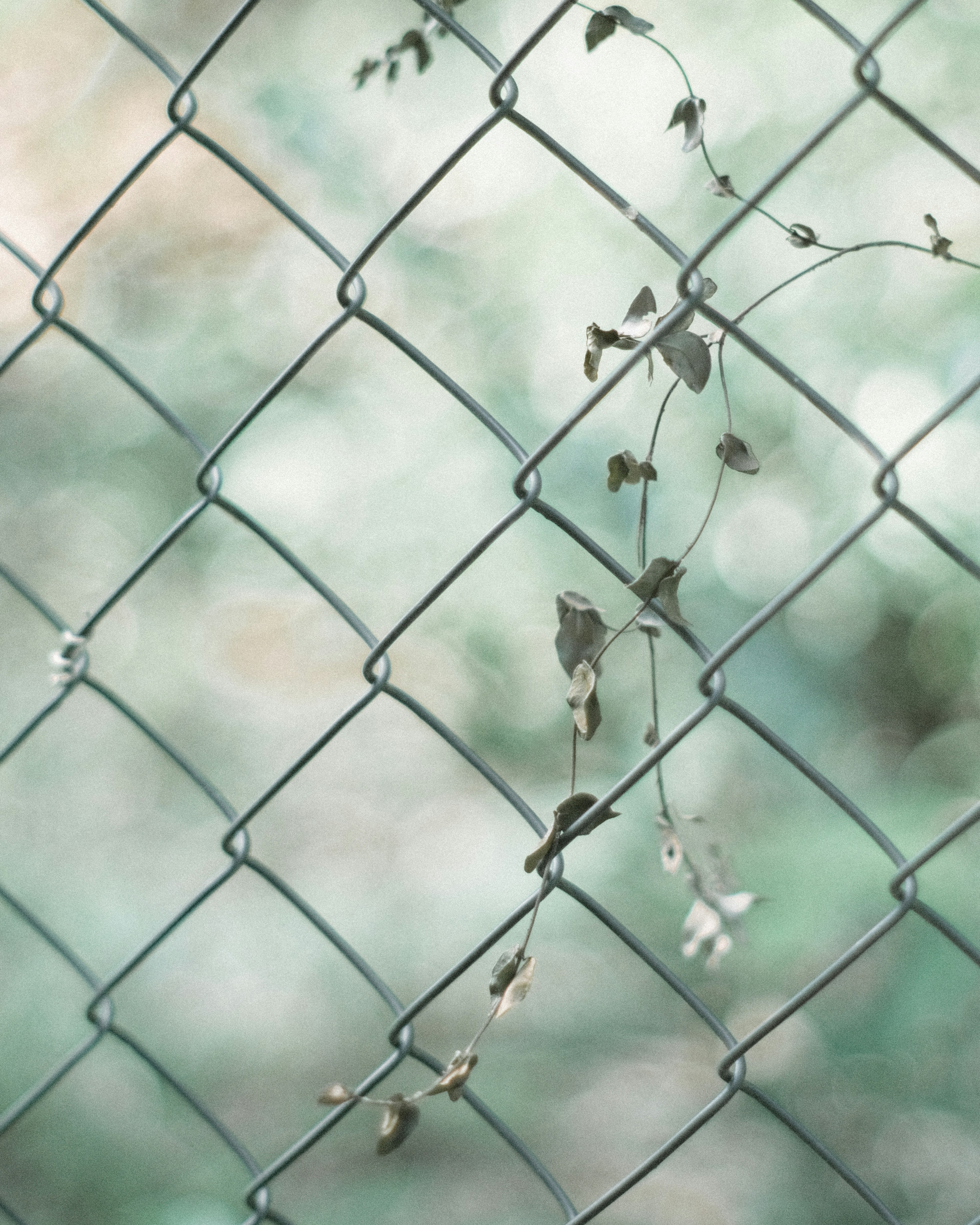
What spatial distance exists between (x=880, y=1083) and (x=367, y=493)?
1347 millimetres

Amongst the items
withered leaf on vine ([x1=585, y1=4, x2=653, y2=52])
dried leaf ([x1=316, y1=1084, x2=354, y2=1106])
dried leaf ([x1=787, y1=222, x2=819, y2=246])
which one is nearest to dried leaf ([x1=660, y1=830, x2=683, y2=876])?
dried leaf ([x1=316, y1=1084, x2=354, y2=1106])

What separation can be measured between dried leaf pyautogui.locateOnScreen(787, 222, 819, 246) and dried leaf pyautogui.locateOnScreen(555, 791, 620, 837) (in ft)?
1.02

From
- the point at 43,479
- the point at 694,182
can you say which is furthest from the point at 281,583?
the point at 694,182

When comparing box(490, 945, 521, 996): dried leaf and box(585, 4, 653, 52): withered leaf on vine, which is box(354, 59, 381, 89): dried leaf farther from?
box(490, 945, 521, 996): dried leaf

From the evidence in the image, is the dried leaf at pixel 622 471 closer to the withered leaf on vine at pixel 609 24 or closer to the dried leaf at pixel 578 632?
the dried leaf at pixel 578 632

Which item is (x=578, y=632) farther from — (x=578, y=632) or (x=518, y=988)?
(x=518, y=988)

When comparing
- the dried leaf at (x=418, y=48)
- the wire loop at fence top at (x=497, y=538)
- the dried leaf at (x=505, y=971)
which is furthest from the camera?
the dried leaf at (x=418, y=48)

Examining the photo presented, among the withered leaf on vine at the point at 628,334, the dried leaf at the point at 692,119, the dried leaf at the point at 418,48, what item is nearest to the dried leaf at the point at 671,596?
the withered leaf on vine at the point at 628,334

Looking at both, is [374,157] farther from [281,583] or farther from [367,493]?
[281,583]

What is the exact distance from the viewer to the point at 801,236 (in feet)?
1.84

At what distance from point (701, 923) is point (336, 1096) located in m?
0.25

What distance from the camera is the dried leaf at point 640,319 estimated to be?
0.55 m

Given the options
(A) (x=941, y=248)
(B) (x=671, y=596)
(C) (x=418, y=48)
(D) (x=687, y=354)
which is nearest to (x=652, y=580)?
(B) (x=671, y=596)

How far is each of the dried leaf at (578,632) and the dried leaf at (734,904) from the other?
0.68 ft
